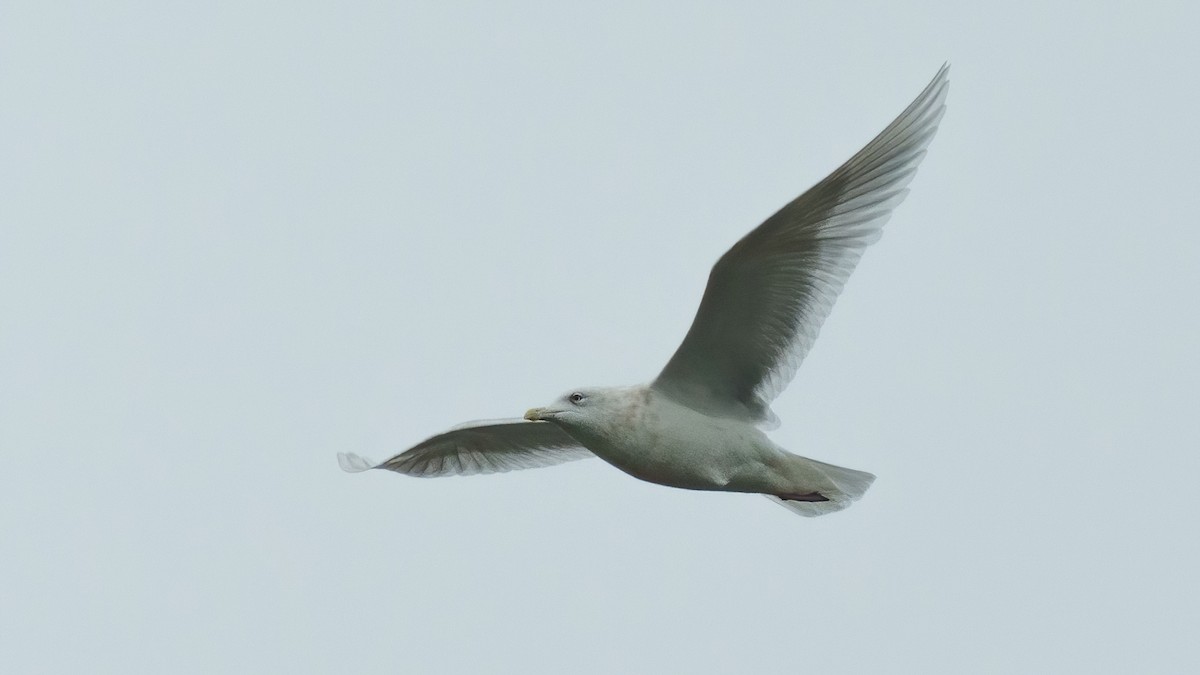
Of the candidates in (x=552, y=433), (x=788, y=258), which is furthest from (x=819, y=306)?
(x=552, y=433)

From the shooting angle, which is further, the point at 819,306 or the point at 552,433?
the point at 552,433

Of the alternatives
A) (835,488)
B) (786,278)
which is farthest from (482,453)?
(786,278)

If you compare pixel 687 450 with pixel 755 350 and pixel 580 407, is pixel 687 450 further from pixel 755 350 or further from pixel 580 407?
pixel 755 350

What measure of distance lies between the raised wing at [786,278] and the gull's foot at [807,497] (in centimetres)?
62

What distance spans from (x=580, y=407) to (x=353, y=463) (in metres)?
3.31

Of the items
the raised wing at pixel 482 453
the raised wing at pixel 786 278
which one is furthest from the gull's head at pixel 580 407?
the raised wing at pixel 482 453

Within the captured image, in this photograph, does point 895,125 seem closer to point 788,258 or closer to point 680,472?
point 788,258

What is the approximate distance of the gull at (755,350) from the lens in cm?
1077

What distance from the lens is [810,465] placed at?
461 inches

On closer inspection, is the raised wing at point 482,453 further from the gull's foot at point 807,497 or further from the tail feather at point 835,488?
the gull's foot at point 807,497

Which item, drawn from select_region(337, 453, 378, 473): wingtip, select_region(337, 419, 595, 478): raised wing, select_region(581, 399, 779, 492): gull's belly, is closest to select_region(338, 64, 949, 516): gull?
select_region(581, 399, 779, 492): gull's belly

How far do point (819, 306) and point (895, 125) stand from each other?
52.9 inches

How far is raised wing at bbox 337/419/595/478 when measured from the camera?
13266 millimetres

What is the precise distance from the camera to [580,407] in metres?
11.1
